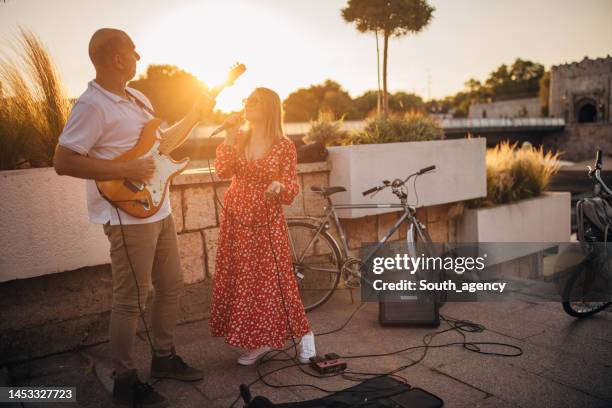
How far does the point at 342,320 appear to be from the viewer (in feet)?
14.2

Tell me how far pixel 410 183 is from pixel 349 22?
15189 mm

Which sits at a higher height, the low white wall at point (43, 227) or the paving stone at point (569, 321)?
the low white wall at point (43, 227)

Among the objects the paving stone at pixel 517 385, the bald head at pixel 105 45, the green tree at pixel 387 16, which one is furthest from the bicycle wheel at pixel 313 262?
the green tree at pixel 387 16

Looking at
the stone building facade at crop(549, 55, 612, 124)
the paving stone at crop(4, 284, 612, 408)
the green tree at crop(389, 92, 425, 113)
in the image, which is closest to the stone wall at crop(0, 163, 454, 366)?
the paving stone at crop(4, 284, 612, 408)

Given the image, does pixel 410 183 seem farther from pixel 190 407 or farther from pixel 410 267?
pixel 190 407

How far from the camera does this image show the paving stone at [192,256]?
4258 mm

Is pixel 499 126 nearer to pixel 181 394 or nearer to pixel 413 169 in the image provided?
pixel 413 169

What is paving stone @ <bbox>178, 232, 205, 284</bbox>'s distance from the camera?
168 inches

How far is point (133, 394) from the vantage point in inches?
107

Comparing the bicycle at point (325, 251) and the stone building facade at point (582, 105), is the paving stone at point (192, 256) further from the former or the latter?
the stone building facade at point (582, 105)

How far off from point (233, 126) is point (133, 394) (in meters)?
1.70

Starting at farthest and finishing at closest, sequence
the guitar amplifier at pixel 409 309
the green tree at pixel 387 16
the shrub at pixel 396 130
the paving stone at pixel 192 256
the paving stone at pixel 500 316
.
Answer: the green tree at pixel 387 16 → the shrub at pixel 396 130 → the paving stone at pixel 192 256 → the guitar amplifier at pixel 409 309 → the paving stone at pixel 500 316

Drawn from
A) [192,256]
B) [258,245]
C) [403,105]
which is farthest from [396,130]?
[258,245]

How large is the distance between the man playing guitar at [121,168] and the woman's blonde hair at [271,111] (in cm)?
47
